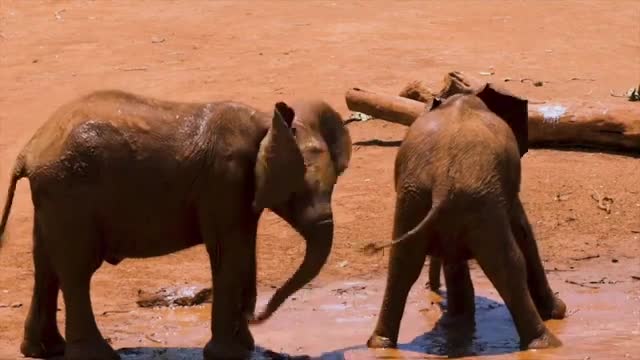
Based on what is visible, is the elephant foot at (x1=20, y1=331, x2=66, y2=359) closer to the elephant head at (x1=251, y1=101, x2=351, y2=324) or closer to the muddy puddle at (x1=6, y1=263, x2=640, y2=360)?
the muddy puddle at (x1=6, y1=263, x2=640, y2=360)

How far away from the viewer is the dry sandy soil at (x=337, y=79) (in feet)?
35.9

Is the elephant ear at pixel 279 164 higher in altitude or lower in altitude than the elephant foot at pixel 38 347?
higher

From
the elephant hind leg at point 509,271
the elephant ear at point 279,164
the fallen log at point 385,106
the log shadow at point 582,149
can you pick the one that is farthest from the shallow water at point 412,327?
the fallen log at point 385,106

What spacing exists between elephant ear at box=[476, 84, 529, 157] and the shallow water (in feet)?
3.76

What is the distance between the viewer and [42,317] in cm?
902

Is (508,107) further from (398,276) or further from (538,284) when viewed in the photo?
(398,276)

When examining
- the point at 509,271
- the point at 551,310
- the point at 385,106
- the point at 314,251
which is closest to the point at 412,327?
the point at 551,310

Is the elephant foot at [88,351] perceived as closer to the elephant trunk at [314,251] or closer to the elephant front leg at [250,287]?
the elephant front leg at [250,287]

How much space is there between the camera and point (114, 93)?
347 inches

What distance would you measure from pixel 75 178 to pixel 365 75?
334 inches

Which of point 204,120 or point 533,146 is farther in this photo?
point 533,146

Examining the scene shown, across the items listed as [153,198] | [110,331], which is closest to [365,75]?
[110,331]

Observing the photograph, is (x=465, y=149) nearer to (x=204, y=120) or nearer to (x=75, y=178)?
(x=204, y=120)

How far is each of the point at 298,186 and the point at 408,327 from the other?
201cm
